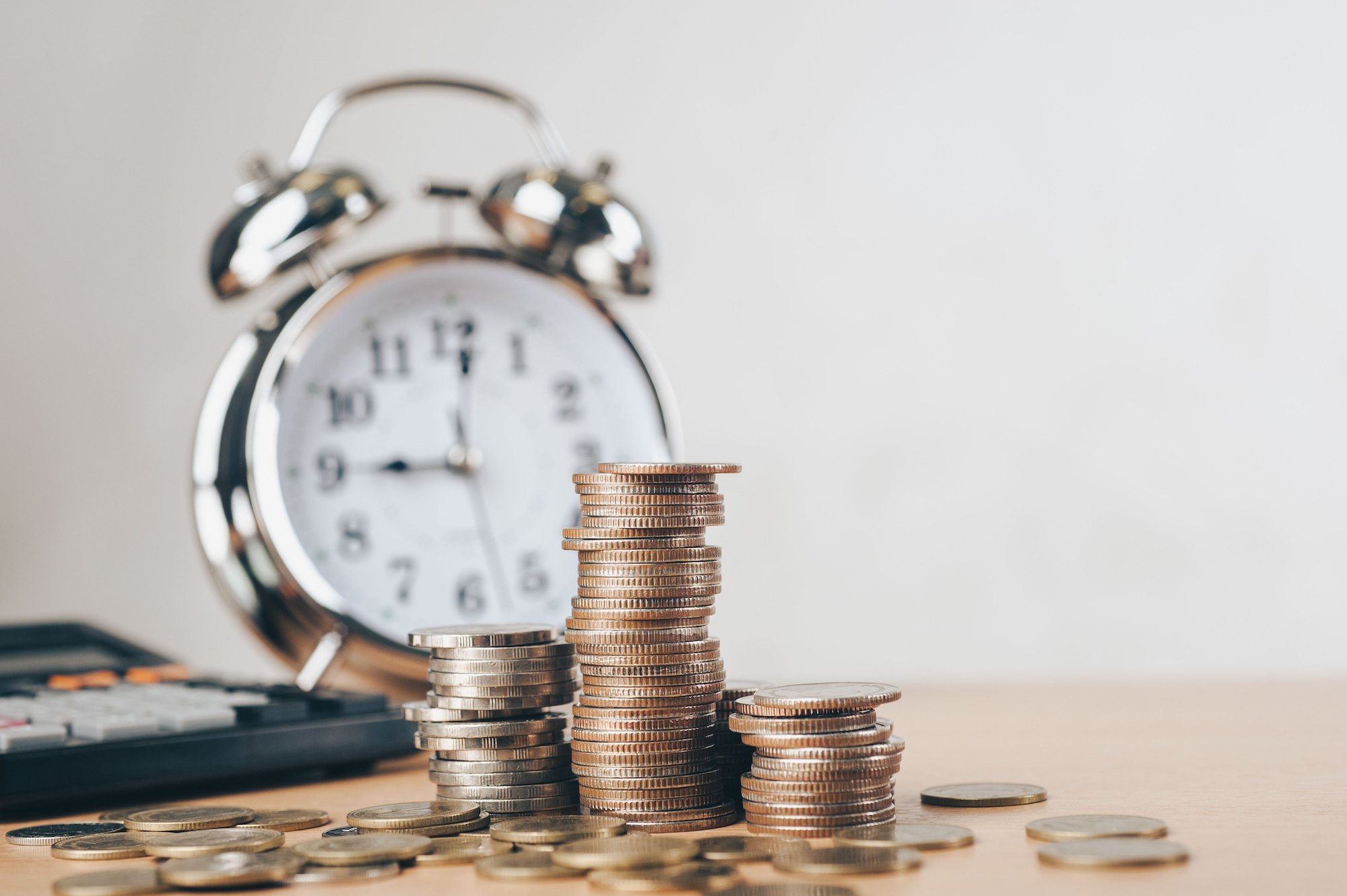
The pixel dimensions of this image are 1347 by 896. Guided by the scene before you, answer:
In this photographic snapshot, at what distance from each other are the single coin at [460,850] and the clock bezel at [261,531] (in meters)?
0.54

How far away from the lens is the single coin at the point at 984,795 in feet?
2.77

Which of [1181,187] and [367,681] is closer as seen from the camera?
[367,681]

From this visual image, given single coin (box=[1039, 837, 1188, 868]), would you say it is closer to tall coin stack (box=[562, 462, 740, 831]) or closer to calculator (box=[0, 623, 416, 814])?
tall coin stack (box=[562, 462, 740, 831])

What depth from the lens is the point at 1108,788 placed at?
91 cm

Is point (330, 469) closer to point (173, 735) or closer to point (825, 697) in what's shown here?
point (173, 735)

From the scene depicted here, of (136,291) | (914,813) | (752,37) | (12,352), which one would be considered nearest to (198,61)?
(136,291)

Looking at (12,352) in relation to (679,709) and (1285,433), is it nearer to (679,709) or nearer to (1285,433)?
(679,709)

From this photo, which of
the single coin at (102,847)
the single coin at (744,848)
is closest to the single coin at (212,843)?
the single coin at (102,847)

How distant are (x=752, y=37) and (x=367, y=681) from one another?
4.20ft

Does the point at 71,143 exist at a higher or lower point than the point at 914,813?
higher

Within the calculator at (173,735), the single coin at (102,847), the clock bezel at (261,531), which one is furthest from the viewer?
the clock bezel at (261,531)

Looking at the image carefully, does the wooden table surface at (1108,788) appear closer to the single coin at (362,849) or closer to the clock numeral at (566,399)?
the single coin at (362,849)

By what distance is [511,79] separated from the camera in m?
2.16

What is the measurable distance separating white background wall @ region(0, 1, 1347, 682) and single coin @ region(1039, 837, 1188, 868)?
4.69 feet
